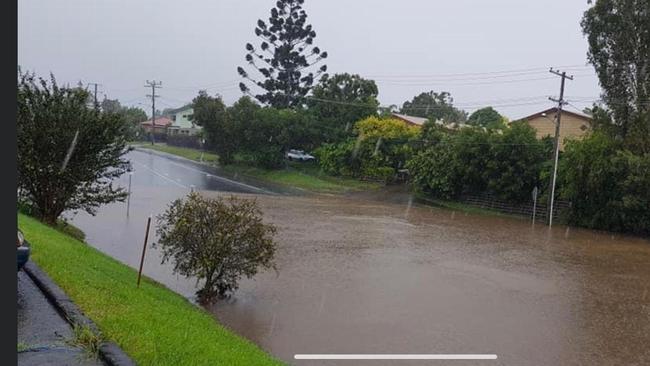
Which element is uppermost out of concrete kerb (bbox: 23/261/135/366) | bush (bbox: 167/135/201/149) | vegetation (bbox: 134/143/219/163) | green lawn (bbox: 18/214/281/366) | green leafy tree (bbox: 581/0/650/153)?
green leafy tree (bbox: 581/0/650/153)

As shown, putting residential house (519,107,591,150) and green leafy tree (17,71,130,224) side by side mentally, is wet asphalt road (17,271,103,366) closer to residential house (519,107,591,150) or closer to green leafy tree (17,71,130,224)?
green leafy tree (17,71,130,224)

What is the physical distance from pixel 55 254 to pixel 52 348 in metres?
4.44

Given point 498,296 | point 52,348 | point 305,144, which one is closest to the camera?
point 52,348

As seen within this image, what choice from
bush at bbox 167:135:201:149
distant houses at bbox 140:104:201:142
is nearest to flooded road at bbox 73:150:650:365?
bush at bbox 167:135:201:149

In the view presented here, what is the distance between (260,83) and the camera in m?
70.1

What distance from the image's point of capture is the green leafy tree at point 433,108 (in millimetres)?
84875

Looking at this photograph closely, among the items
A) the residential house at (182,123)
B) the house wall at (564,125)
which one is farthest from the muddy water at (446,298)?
the residential house at (182,123)

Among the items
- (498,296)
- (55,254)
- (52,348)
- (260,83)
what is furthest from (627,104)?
(260,83)

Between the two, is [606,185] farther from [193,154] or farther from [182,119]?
[182,119]

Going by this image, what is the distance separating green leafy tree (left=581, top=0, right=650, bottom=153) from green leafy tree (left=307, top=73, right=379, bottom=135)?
22835 mm

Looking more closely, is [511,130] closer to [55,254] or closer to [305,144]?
[305,144]

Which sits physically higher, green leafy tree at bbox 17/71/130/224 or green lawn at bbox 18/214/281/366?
green leafy tree at bbox 17/71/130/224

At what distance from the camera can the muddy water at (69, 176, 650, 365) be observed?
9172 millimetres

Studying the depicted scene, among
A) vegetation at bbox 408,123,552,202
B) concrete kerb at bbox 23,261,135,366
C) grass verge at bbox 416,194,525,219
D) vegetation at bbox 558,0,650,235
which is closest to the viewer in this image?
concrete kerb at bbox 23,261,135,366
